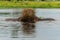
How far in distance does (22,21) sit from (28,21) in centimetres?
40

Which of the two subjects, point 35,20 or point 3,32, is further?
point 35,20

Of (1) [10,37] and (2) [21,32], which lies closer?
(1) [10,37]

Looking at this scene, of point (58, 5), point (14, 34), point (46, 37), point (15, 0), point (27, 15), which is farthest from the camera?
point (15, 0)

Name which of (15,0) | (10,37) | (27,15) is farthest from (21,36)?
(15,0)

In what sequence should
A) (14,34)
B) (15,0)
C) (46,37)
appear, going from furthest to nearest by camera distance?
(15,0) → (14,34) → (46,37)

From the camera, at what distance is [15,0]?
49000 mm

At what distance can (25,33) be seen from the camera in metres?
14.3

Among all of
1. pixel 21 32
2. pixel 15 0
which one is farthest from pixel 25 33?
pixel 15 0

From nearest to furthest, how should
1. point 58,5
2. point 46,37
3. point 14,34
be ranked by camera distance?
point 46,37, point 14,34, point 58,5

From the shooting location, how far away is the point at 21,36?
13.3m

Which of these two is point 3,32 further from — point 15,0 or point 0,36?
point 15,0

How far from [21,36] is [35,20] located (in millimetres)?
6629

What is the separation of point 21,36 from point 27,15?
5.95m

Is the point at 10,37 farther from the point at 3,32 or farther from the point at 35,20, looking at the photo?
the point at 35,20
